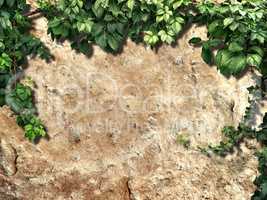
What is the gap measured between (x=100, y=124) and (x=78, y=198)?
33.1 inches

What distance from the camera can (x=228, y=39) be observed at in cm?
503

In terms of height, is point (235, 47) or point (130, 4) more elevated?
point (130, 4)

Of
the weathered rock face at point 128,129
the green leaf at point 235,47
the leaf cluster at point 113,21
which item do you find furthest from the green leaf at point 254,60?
the leaf cluster at point 113,21

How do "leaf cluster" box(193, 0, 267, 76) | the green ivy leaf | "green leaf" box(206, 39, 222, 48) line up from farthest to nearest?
the green ivy leaf → "green leaf" box(206, 39, 222, 48) → "leaf cluster" box(193, 0, 267, 76)

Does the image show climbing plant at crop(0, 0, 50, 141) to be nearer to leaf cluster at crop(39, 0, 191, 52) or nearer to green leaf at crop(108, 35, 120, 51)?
leaf cluster at crop(39, 0, 191, 52)

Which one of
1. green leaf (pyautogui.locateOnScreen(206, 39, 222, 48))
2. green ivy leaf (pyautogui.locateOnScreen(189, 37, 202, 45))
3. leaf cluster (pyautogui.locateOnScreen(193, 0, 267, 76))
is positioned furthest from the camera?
green ivy leaf (pyautogui.locateOnScreen(189, 37, 202, 45))

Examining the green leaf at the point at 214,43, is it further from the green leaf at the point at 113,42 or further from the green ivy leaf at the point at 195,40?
the green leaf at the point at 113,42

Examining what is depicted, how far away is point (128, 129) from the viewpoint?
17.4ft

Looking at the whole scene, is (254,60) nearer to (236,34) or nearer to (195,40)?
(236,34)

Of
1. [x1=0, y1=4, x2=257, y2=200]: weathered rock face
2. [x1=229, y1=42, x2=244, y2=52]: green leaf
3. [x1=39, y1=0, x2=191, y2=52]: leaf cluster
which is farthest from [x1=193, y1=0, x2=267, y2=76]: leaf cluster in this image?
[x1=39, y1=0, x2=191, y2=52]: leaf cluster

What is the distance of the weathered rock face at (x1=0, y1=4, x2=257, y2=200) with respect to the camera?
16.7ft

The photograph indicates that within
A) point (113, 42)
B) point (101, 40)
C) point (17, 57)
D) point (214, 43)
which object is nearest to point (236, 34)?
point (214, 43)

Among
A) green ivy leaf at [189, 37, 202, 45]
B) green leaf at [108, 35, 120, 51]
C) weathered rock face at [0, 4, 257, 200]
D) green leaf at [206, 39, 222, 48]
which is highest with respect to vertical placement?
green leaf at [206, 39, 222, 48]

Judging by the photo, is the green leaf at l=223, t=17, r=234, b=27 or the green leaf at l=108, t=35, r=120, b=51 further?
the green leaf at l=108, t=35, r=120, b=51
